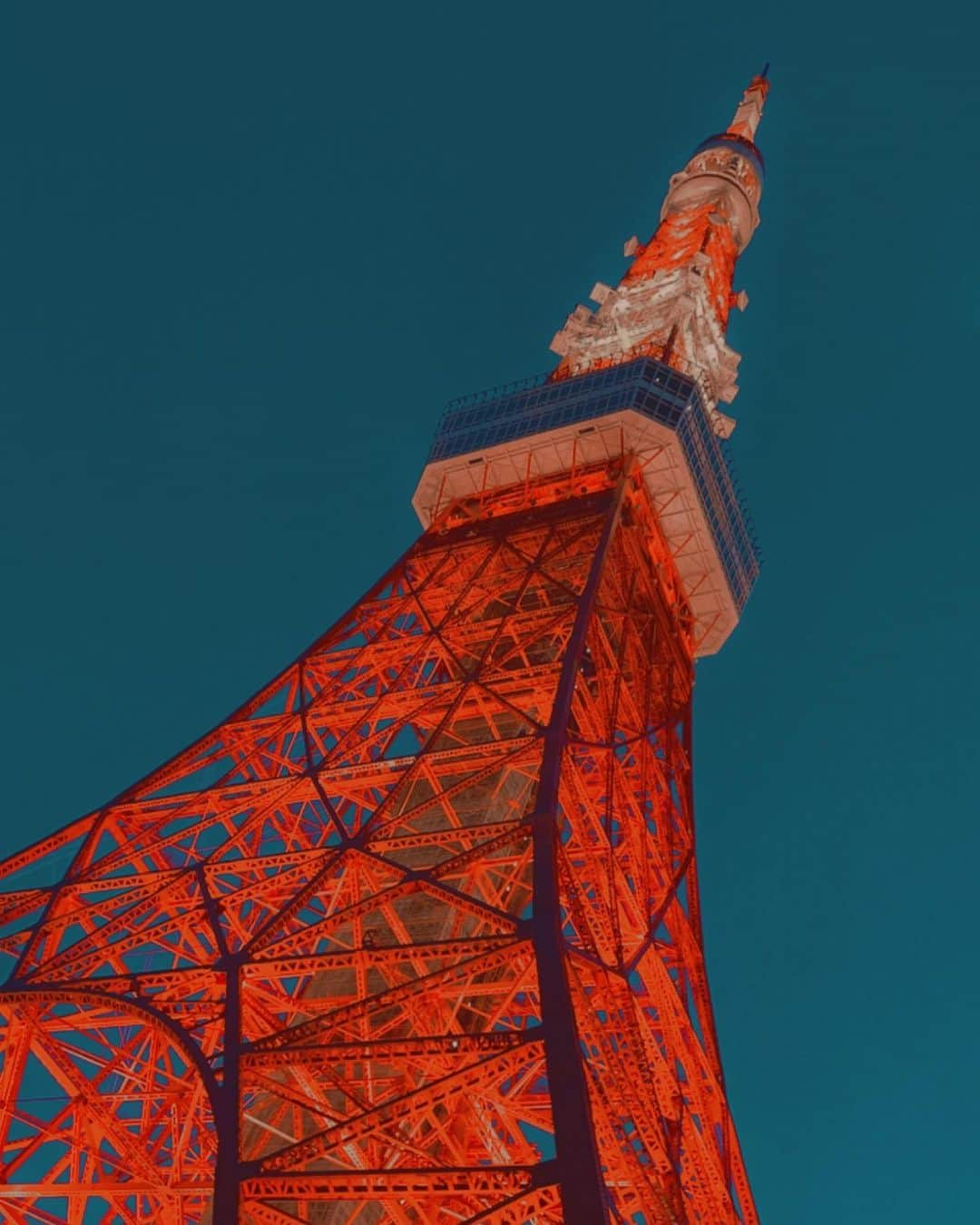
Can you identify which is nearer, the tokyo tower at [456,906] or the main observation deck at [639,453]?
the tokyo tower at [456,906]

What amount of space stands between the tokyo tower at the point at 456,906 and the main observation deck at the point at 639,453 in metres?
0.08

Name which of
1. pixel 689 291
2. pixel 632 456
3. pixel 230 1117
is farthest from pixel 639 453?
pixel 230 1117

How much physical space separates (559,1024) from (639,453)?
71.0 feet

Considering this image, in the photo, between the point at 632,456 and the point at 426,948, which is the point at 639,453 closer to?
the point at 632,456

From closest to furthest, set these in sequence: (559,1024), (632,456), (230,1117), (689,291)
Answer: (559,1024), (230,1117), (632,456), (689,291)

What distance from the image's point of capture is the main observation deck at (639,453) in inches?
1393

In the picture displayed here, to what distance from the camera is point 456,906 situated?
18875mm

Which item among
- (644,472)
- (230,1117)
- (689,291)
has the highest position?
(689,291)

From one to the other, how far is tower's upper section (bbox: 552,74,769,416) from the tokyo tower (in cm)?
76

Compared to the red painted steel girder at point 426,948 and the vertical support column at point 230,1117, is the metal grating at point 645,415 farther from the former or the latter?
the vertical support column at point 230,1117

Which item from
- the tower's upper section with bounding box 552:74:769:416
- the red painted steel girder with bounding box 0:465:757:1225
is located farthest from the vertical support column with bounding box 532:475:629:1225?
the tower's upper section with bounding box 552:74:769:416

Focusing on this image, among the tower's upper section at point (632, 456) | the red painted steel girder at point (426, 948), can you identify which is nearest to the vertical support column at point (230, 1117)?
the red painted steel girder at point (426, 948)

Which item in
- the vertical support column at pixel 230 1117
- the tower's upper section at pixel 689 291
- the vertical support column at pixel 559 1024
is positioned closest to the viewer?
the vertical support column at pixel 559 1024

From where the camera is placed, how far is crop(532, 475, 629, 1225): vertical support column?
522 inches
